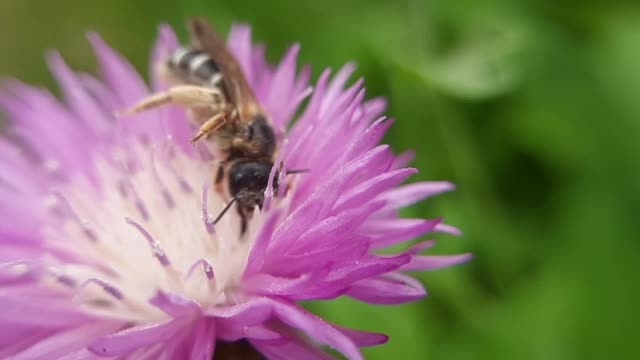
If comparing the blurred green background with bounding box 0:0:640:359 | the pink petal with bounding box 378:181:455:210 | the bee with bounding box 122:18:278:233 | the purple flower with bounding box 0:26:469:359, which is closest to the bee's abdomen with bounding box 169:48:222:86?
the bee with bounding box 122:18:278:233

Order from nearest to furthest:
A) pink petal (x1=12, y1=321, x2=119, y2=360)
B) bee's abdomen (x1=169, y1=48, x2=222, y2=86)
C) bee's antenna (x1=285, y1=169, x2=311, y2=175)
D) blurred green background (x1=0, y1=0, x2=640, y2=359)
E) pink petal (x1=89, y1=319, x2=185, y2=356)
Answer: pink petal (x1=89, y1=319, x2=185, y2=356), pink petal (x1=12, y1=321, x2=119, y2=360), bee's antenna (x1=285, y1=169, x2=311, y2=175), bee's abdomen (x1=169, y1=48, x2=222, y2=86), blurred green background (x1=0, y1=0, x2=640, y2=359)

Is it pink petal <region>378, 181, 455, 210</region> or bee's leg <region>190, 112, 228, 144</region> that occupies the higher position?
bee's leg <region>190, 112, 228, 144</region>

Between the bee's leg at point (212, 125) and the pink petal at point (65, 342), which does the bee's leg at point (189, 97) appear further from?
the pink petal at point (65, 342)

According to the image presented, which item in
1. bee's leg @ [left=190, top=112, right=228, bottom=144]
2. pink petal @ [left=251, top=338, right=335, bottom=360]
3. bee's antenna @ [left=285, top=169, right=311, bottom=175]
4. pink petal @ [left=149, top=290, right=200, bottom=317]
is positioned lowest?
pink petal @ [left=251, top=338, right=335, bottom=360]

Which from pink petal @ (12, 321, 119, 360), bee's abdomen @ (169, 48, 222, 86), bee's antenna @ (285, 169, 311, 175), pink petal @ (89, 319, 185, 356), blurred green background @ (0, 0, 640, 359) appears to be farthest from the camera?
blurred green background @ (0, 0, 640, 359)

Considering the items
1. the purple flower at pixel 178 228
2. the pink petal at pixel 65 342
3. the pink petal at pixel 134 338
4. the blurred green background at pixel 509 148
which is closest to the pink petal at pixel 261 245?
the purple flower at pixel 178 228

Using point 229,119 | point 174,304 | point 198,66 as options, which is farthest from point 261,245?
point 198,66

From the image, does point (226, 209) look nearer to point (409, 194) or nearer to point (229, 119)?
point (229, 119)

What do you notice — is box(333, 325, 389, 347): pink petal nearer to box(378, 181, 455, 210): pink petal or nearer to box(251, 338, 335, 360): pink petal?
box(251, 338, 335, 360): pink petal
